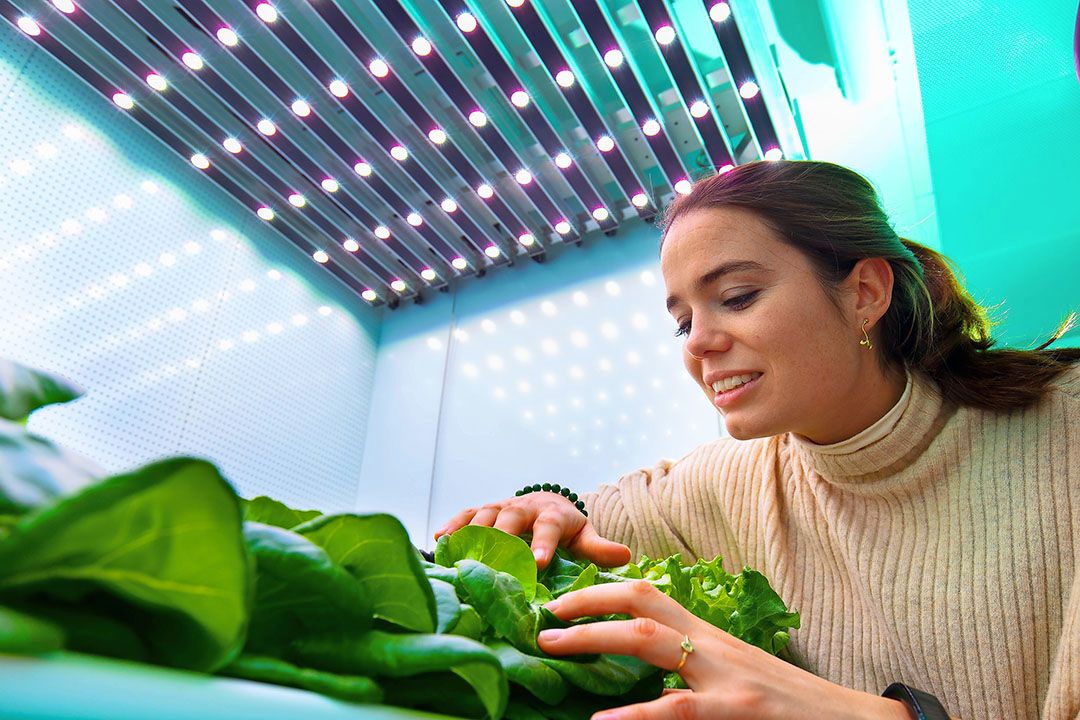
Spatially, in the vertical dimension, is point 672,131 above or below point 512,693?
above

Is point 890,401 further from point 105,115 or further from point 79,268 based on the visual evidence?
point 105,115

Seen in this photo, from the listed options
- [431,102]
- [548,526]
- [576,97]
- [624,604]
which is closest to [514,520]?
[548,526]

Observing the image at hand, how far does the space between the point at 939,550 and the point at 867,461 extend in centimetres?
14

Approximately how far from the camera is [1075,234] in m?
2.14

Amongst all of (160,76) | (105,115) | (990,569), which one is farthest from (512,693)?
(105,115)

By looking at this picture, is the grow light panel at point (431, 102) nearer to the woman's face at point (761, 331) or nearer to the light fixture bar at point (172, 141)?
the light fixture bar at point (172, 141)

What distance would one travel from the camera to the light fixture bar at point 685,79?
2.54 m

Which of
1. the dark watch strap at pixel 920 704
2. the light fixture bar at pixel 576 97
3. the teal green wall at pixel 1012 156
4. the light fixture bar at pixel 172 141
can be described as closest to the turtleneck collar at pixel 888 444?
the dark watch strap at pixel 920 704

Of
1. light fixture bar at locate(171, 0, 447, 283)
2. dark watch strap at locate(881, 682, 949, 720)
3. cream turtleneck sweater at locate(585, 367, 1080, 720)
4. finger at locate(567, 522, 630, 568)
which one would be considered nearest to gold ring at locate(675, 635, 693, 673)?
dark watch strap at locate(881, 682, 949, 720)

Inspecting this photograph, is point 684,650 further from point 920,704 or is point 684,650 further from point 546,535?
point 546,535

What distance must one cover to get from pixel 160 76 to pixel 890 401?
3.21 m

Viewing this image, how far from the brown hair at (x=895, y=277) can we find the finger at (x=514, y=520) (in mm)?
556

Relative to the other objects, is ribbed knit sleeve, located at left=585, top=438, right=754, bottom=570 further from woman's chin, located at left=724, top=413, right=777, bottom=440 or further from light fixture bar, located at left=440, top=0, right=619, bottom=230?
light fixture bar, located at left=440, top=0, right=619, bottom=230

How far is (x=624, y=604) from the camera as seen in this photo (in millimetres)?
423
